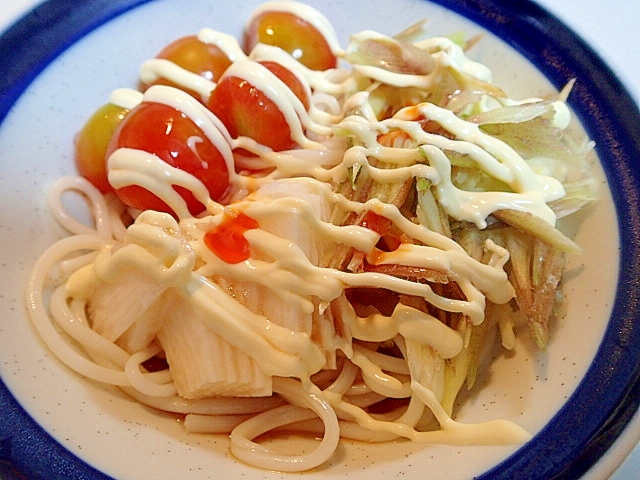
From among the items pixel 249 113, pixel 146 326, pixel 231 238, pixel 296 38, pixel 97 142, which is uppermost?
pixel 296 38

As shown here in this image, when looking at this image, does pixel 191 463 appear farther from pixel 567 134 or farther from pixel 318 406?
pixel 567 134

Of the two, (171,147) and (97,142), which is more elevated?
(171,147)

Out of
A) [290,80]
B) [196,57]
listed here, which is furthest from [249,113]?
[196,57]

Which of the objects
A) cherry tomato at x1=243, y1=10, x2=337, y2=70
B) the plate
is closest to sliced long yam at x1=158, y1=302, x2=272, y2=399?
the plate

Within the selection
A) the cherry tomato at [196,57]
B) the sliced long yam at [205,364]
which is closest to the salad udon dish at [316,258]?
the sliced long yam at [205,364]

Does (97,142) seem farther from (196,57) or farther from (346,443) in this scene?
(346,443)

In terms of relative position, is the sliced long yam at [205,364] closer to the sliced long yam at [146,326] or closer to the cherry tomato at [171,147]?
the sliced long yam at [146,326]
